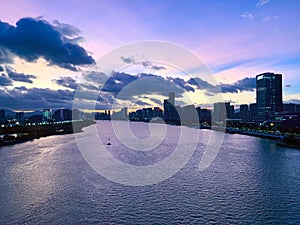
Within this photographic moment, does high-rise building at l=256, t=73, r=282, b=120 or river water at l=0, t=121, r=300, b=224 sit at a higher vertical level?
high-rise building at l=256, t=73, r=282, b=120

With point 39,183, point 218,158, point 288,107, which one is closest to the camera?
point 39,183

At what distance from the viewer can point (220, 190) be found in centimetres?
1095

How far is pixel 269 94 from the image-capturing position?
79688 mm

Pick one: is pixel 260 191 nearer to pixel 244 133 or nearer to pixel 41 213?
pixel 41 213

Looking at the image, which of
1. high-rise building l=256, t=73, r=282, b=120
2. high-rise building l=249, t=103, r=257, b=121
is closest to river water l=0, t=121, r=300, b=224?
high-rise building l=256, t=73, r=282, b=120

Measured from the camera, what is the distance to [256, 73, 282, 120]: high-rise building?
7931 cm

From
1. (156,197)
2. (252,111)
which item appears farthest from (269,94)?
(156,197)

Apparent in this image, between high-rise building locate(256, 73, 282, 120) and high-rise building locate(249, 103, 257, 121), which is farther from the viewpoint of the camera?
high-rise building locate(249, 103, 257, 121)

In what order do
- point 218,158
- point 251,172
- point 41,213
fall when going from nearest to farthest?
point 41,213 < point 251,172 < point 218,158

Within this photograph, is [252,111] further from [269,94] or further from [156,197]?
[156,197]

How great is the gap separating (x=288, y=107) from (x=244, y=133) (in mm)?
52255

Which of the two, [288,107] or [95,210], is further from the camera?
[288,107]

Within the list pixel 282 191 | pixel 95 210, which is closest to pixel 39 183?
pixel 95 210

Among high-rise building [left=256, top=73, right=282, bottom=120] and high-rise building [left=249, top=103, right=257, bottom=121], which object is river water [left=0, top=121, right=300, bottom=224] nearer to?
high-rise building [left=256, top=73, right=282, bottom=120]
